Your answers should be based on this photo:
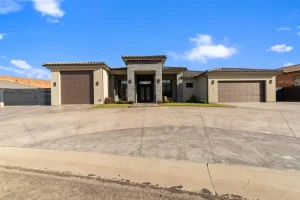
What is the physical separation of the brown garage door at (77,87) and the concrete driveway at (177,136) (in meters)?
8.13

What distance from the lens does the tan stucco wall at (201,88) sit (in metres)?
21.3

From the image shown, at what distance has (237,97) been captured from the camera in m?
20.9

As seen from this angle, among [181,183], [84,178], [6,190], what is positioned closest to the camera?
[6,190]

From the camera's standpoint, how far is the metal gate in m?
24.4

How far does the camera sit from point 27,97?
998 inches

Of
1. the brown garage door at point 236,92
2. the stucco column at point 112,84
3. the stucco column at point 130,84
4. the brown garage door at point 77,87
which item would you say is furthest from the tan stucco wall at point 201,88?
the brown garage door at point 77,87

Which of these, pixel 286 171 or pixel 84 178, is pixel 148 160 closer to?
pixel 84 178

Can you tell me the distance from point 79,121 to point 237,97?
54.7 feet

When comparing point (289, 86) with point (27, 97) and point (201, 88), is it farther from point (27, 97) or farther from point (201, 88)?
point (27, 97)

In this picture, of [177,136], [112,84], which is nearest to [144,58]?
[112,84]

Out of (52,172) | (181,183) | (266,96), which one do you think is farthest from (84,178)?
(266,96)

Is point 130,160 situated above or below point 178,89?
below

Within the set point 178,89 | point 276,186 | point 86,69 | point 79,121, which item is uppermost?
point 86,69

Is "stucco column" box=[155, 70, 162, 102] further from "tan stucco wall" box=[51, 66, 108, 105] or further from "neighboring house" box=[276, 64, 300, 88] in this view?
"neighboring house" box=[276, 64, 300, 88]
